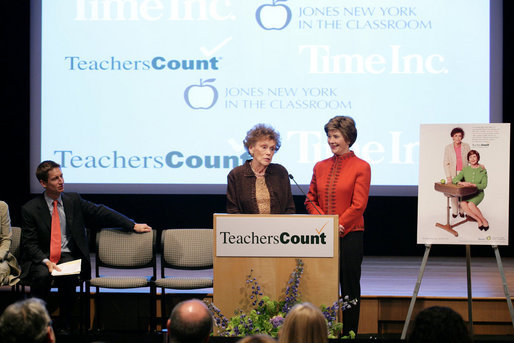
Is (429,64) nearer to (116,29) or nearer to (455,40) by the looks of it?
(455,40)

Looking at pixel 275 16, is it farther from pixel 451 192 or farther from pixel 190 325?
pixel 190 325

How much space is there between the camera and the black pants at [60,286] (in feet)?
15.1

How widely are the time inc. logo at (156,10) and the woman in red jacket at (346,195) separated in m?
2.71

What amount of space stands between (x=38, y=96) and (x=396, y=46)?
3.60 meters

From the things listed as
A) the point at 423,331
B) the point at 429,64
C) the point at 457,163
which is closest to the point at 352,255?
the point at 457,163

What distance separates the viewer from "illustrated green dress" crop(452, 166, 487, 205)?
14.1 ft

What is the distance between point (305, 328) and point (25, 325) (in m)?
0.91

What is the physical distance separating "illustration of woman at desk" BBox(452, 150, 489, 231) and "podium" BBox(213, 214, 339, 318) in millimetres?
1093

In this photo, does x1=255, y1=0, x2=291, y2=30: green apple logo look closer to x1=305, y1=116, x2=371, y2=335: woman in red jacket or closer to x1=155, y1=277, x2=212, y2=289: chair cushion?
x1=305, y1=116, x2=371, y2=335: woman in red jacket

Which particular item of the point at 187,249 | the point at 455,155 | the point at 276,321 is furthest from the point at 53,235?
the point at 455,155

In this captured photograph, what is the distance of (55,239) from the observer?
4797mm

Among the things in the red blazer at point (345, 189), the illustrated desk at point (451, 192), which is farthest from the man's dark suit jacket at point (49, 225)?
the illustrated desk at point (451, 192)

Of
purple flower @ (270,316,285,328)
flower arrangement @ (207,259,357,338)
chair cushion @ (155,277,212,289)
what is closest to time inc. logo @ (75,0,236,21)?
chair cushion @ (155,277,212,289)

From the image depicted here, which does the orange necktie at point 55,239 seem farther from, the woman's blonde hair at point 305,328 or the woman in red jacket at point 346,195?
the woman's blonde hair at point 305,328
